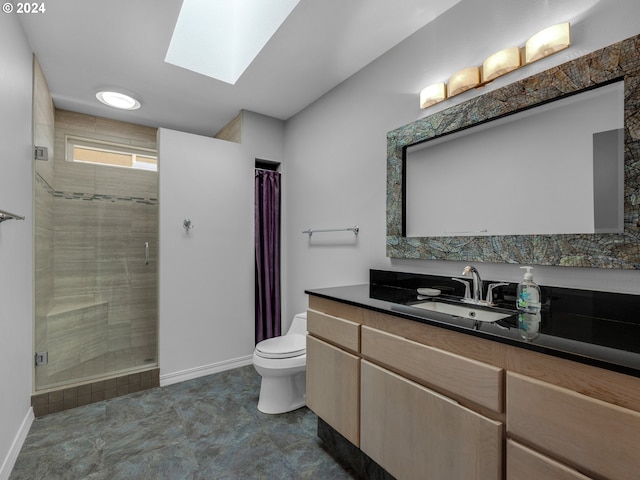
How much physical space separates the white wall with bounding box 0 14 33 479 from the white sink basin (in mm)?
2068

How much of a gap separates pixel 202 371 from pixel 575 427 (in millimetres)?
2645

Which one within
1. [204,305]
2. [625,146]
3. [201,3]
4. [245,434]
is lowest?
[245,434]

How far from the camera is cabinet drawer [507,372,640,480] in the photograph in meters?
0.72

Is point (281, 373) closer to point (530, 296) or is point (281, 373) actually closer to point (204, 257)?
point (204, 257)

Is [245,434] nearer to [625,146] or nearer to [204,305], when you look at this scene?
[204,305]

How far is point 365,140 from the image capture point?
2.26 m

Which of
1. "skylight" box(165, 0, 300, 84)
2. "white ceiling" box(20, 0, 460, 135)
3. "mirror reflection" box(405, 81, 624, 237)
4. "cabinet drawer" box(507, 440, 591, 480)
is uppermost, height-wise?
"skylight" box(165, 0, 300, 84)

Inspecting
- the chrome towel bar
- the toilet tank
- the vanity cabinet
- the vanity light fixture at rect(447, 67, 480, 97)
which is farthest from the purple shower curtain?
the vanity light fixture at rect(447, 67, 480, 97)

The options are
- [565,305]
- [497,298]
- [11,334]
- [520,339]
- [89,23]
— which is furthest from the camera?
[89,23]

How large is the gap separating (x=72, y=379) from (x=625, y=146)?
3.41 m

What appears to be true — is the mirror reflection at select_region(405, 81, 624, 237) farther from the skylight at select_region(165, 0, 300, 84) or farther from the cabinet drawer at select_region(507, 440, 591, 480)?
the skylight at select_region(165, 0, 300, 84)

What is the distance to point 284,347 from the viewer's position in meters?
2.20

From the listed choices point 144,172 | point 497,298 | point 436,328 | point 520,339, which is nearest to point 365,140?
point 497,298

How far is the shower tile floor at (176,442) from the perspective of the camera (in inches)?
62.8
